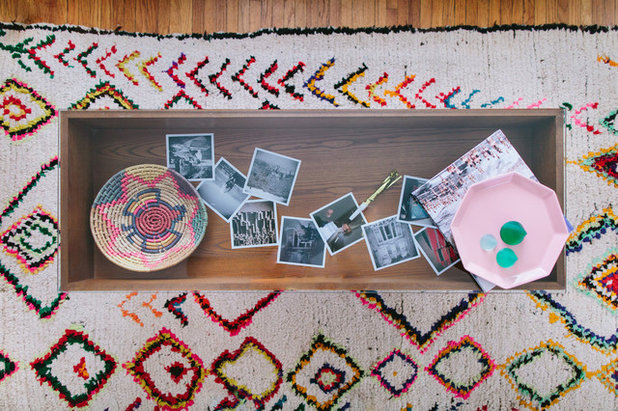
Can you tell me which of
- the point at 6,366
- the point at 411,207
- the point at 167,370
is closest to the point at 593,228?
the point at 411,207

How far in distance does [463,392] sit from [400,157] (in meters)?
0.89

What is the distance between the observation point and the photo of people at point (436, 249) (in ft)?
3.54

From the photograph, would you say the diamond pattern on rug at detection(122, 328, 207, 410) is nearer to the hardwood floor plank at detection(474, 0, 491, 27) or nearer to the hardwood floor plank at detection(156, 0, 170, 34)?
the hardwood floor plank at detection(156, 0, 170, 34)

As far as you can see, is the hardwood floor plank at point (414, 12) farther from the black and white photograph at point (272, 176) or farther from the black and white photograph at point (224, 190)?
the black and white photograph at point (224, 190)

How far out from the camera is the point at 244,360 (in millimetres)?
1319

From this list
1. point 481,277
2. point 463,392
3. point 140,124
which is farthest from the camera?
point 463,392

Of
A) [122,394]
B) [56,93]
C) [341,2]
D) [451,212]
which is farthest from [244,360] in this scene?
[341,2]

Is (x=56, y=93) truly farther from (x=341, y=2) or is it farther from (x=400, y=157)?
(x=400, y=157)

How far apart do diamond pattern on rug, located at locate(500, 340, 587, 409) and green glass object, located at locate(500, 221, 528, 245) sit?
2.06ft

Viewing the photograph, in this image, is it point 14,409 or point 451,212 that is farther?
point 14,409

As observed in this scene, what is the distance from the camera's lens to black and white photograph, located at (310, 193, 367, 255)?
1097 millimetres

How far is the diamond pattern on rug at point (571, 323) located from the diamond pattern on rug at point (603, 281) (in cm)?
10

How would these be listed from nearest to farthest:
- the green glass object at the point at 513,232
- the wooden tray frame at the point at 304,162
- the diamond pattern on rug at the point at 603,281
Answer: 1. the green glass object at the point at 513,232
2. the wooden tray frame at the point at 304,162
3. the diamond pattern on rug at the point at 603,281

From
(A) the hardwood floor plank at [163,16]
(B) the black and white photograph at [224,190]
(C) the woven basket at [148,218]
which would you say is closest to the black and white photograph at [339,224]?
(B) the black and white photograph at [224,190]
